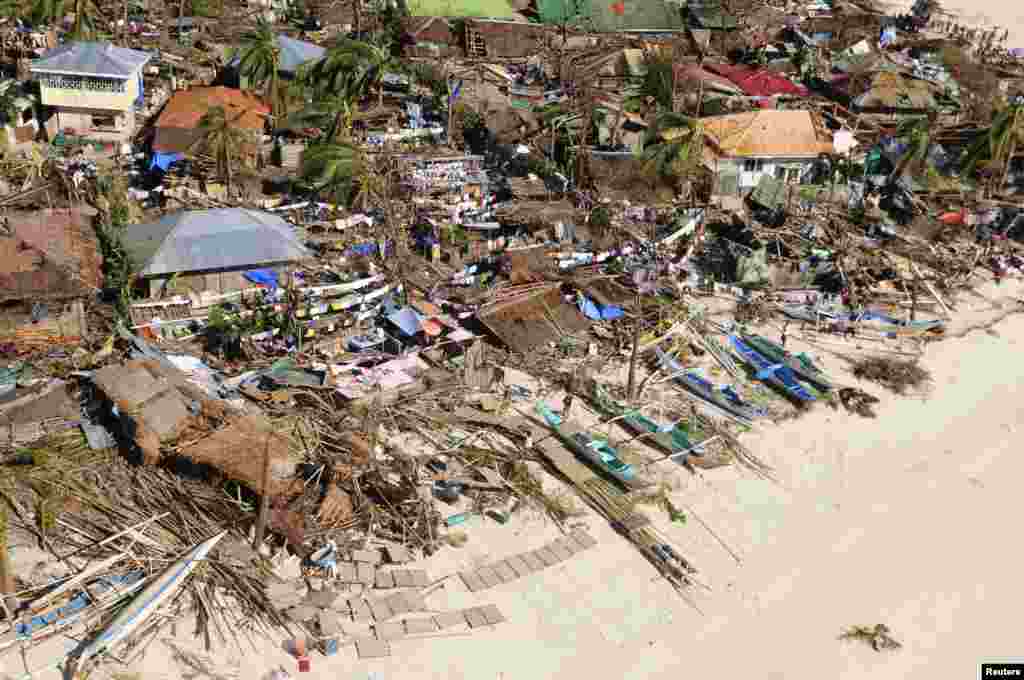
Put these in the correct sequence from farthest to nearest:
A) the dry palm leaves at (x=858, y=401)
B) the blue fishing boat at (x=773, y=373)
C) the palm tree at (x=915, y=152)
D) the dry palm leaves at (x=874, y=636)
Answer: the palm tree at (x=915, y=152) < the blue fishing boat at (x=773, y=373) < the dry palm leaves at (x=858, y=401) < the dry palm leaves at (x=874, y=636)

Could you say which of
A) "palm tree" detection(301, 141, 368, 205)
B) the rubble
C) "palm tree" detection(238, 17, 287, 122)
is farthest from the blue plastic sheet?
"palm tree" detection(238, 17, 287, 122)

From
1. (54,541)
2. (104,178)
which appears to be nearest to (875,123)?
(104,178)

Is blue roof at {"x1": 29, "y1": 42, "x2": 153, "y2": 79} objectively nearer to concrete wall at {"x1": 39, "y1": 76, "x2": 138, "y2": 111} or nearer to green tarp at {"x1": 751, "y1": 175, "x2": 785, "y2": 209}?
concrete wall at {"x1": 39, "y1": 76, "x2": 138, "y2": 111}

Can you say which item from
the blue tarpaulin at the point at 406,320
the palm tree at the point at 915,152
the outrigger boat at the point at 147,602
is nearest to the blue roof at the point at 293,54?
the blue tarpaulin at the point at 406,320

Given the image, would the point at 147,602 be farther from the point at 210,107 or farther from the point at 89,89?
the point at 89,89

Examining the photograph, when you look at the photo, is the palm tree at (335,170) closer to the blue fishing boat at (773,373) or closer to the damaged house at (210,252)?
the damaged house at (210,252)

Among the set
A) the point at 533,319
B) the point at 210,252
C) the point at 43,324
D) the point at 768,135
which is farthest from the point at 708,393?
the point at 43,324
